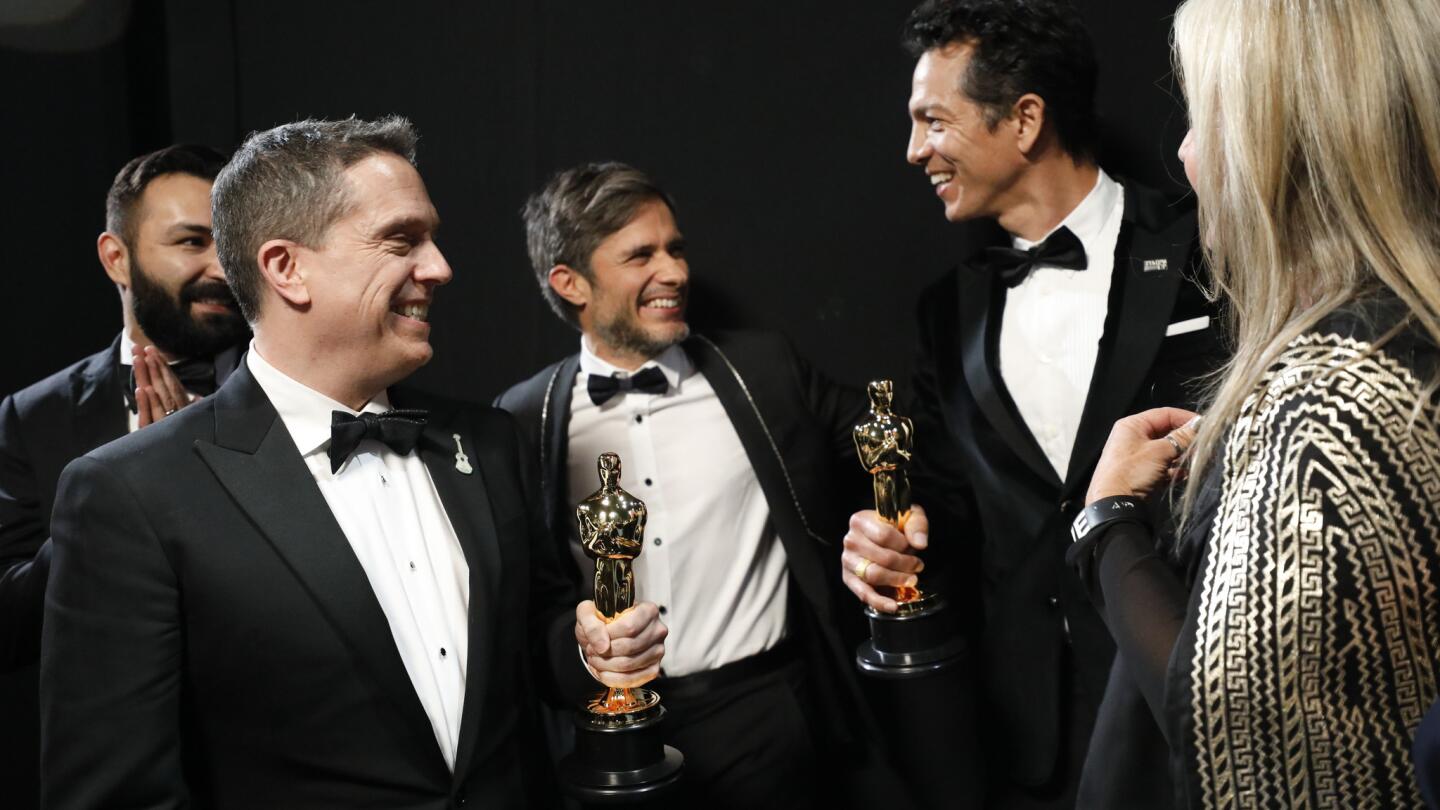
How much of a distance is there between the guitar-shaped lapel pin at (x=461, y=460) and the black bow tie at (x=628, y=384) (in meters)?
0.96

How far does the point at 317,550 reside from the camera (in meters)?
2.16

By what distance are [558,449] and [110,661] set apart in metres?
1.50

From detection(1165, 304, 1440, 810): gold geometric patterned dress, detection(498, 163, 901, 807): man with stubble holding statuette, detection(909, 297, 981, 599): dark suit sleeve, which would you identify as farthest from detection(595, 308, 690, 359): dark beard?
detection(1165, 304, 1440, 810): gold geometric patterned dress

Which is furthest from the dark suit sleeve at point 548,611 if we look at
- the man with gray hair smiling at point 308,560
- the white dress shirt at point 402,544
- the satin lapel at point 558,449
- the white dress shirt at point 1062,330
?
the white dress shirt at point 1062,330

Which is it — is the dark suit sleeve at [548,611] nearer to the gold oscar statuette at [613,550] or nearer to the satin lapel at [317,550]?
the gold oscar statuette at [613,550]

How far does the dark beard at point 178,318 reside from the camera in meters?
3.10

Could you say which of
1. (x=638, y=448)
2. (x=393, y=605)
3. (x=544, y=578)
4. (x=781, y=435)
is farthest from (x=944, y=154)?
(x=393, y=605)

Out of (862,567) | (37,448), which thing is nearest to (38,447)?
(37,448)

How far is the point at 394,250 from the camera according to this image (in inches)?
95.3

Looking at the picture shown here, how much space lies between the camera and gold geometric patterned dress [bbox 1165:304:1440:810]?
56.8 inches

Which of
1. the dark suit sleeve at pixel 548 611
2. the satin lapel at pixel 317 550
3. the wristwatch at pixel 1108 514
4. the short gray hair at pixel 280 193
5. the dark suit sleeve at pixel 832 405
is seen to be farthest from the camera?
the dark suit sleeve at pixel 832 405

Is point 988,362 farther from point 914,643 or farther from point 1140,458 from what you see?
point 1140,458

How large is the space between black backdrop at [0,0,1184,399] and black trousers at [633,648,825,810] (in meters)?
1.08

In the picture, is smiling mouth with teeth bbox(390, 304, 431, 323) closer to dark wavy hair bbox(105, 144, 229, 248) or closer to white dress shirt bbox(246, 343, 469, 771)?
white dress shirt bbox(246, 343, 469, 771)
